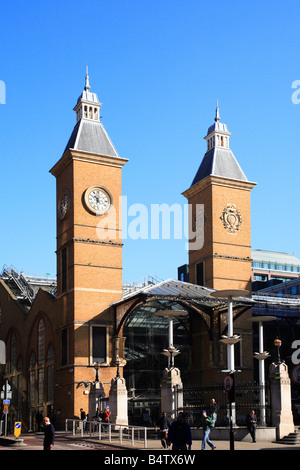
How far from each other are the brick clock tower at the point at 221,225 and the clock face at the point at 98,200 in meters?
9.36

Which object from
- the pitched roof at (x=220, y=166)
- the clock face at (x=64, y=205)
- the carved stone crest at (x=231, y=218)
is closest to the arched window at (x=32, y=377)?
the clock face at (x=64, y=205)

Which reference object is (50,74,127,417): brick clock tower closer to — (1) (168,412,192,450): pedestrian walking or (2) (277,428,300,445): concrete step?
(2) (277,428,300,445): concrete step

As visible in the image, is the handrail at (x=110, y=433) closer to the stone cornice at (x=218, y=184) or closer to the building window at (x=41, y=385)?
the building window at (x=41, y=385)

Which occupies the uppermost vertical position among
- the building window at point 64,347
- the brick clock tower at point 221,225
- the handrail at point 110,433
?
the brick clock tower at point 221,225

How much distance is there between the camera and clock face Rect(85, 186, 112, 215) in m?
53.0

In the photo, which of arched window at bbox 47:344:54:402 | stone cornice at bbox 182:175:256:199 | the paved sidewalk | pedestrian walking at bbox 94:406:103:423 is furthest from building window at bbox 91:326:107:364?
the paved sidewalk

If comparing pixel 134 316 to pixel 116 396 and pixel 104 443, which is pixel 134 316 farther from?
pixel 104 443

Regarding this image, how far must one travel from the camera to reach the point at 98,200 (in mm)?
53344

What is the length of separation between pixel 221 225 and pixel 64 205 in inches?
509

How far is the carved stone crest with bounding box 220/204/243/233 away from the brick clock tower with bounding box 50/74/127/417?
31.5ft

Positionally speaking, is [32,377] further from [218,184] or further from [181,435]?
[181,435]

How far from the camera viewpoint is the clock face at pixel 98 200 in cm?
5297

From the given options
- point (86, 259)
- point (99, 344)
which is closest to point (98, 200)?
point (86, 259)
